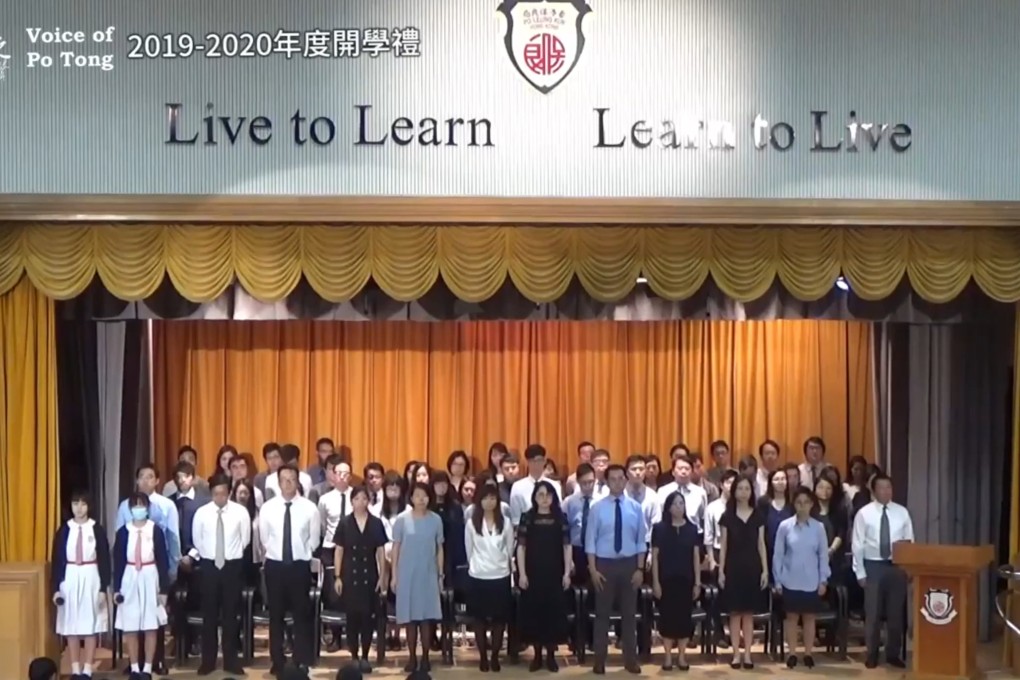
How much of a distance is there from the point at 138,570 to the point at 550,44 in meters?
4.59

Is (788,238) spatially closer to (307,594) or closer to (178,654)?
(307,594)

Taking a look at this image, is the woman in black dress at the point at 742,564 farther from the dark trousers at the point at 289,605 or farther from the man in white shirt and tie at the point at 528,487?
the dark trousers at the point at 289,605

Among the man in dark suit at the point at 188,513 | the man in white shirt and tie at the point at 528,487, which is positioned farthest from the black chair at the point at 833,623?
the man in dark suit at the point at 188,513

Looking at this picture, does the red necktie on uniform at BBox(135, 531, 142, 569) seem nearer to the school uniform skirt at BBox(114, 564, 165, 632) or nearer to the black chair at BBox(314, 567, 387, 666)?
the school uniform skirt at BBox(114, 564, 165, 632)

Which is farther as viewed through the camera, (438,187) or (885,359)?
(885,359)

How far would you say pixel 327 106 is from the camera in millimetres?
9258

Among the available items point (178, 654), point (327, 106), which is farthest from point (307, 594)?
point (327, 106)

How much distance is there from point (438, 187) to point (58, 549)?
3.55 metres

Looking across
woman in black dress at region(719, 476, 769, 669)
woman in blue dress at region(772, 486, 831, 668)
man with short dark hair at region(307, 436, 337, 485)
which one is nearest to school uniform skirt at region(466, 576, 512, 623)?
woman in black dress at region(719, 476, 769, 669)

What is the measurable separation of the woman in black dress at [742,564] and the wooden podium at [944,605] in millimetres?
1005

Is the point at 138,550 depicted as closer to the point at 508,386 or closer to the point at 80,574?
the point at 80,574

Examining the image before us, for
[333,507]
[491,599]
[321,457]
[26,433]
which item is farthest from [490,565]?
[26,433]

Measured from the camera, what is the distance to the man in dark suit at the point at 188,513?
9.77 m

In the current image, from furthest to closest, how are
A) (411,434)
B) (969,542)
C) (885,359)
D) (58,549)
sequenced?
1. (411,434)
2. (885,359)
3. (969,542)
4. (58,549)
